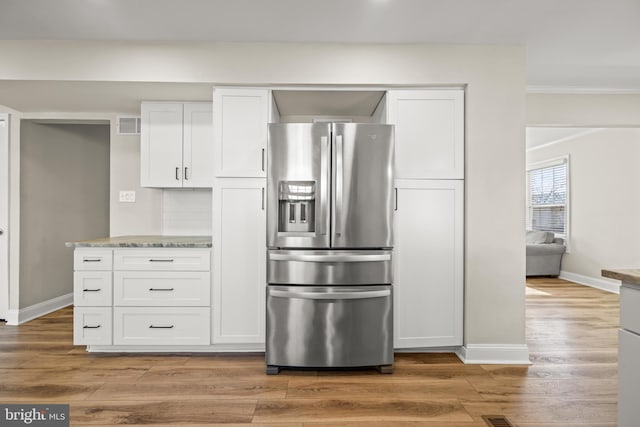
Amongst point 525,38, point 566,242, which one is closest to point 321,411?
point 525,38

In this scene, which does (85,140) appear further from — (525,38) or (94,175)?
(525,38)

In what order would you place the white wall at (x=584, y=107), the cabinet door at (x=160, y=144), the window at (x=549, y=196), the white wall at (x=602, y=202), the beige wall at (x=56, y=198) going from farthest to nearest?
1. the window at (x=549, y=196)
2. the white wall at (x=602, y=202)
3. the white wall at (x=584, y=107)
4. the beige wall at (x=56, y=198)
5. the cabinet door at (x=160, y=144)

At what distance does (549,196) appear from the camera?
7.50 metres

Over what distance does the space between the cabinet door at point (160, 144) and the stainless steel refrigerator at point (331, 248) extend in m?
1.16

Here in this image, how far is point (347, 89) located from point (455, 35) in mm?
869

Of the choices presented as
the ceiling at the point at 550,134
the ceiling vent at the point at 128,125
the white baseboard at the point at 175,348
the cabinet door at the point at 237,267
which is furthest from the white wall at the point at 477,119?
the ceiling at the point at 550,134

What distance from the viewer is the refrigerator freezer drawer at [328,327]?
8.64ft

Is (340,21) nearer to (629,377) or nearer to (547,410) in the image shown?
(629,377)

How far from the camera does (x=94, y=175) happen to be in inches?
192

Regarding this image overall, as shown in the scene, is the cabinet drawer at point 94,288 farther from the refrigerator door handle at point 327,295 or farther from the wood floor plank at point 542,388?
the wood floor plank at point 542,388

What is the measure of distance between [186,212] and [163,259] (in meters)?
0.83

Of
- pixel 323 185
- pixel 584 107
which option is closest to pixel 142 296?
pixel 323 185

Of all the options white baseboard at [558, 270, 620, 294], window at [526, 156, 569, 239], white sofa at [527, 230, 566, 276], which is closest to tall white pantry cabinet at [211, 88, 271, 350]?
white baseboard at [558, 270, 620, 294]

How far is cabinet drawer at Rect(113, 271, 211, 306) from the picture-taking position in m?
2.96
